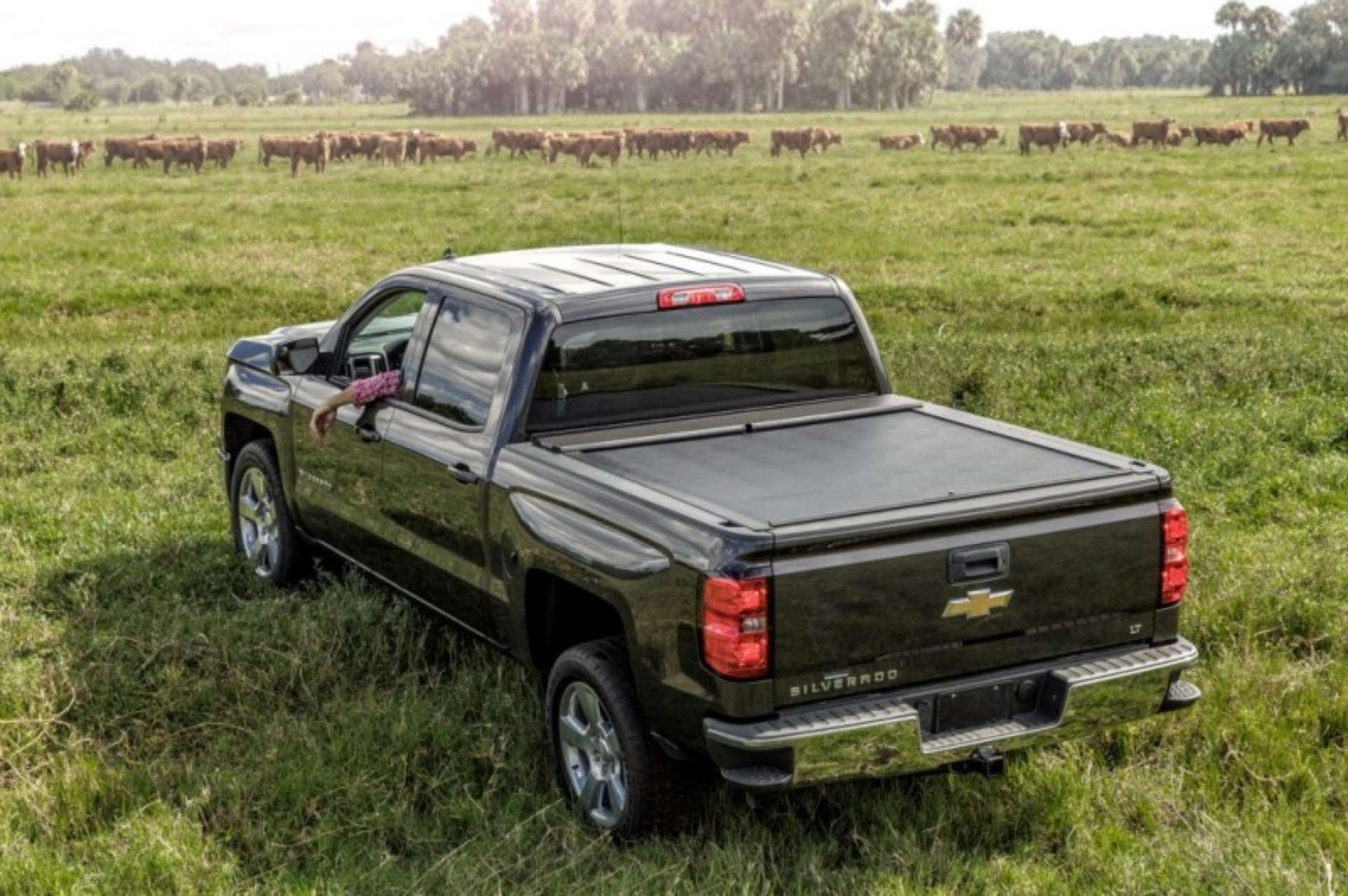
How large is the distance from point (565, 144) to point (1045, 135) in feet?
50.7

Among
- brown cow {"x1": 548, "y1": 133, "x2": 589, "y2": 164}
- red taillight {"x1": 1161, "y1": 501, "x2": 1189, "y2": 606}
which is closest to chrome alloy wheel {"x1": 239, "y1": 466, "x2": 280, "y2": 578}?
red taillight {"x1": 1161, "y1": 501, "x2": 1189, "y2": 606}

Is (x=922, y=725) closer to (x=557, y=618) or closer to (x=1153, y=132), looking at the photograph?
(x=557, y=618)

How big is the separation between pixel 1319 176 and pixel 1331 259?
14.7m

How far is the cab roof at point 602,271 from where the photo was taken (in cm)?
634

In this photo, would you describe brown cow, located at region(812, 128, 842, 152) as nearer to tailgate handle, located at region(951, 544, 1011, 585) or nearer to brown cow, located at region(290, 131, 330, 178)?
brown cow, located at region(290, 131, 330, 178)

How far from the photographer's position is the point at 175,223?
88.8ft

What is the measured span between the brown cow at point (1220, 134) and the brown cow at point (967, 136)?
7530 mm

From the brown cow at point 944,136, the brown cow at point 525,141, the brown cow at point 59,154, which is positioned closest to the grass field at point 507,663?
the brown cow at point 59,154

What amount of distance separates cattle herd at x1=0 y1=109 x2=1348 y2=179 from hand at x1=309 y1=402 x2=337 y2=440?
131 feet

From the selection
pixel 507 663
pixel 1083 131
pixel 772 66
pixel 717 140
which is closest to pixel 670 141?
pixel 717 140

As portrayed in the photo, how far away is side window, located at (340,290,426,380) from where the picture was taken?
710 centimetres

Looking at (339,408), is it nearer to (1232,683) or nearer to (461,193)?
(1232,683)

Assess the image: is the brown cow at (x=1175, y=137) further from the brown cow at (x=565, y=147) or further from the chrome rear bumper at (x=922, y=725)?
the chrome rear bumper at (x=922, y=725)

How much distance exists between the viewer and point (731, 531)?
4.73m
